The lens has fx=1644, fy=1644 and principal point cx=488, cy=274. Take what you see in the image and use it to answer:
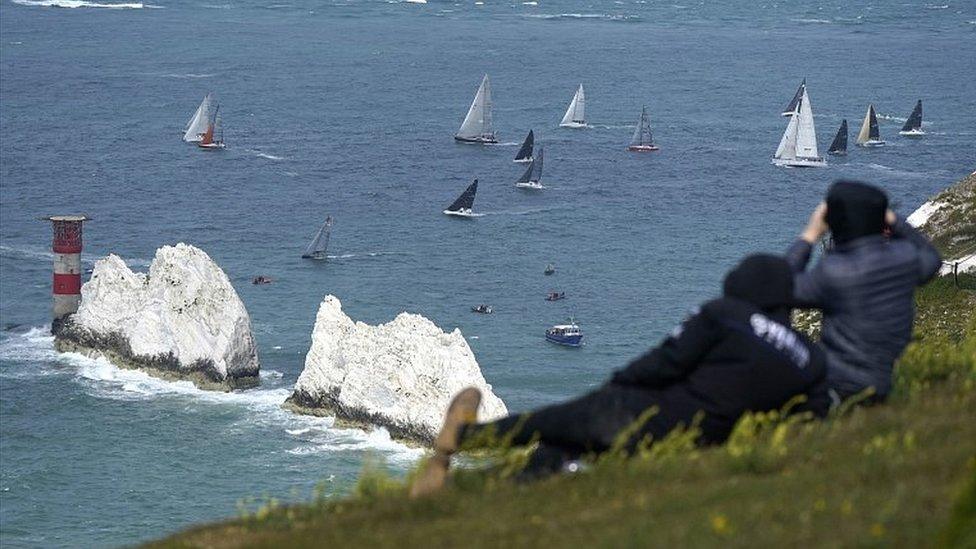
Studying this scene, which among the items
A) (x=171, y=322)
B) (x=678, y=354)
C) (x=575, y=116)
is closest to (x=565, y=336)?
(x=171, y=322)

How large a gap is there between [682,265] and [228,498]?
3644 cm

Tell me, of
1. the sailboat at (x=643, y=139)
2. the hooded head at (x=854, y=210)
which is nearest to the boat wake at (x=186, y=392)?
the hooded head at (x=854, y=210)

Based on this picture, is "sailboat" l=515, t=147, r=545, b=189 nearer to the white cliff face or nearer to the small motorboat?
the small motorboat

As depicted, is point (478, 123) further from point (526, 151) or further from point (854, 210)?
point (854, 210)

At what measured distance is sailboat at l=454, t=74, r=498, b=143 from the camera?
119m

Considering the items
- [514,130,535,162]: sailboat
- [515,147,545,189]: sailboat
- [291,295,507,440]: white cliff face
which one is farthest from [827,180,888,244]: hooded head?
[514,130,535,162]: sailboat

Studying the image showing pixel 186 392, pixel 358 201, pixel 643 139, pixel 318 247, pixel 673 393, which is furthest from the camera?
pixel 643 139

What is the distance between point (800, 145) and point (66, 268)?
188ft

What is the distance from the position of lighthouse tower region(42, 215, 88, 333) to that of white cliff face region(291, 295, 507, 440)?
1543 centimetres

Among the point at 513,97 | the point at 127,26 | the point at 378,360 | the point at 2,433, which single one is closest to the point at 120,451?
the point at 2,433

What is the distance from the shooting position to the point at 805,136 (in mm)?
110062

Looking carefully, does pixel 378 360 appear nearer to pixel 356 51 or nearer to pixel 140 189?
pixel 140 189

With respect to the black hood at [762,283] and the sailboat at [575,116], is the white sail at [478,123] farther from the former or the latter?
the black hood at [762,283]

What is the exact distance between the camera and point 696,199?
3794 inches
